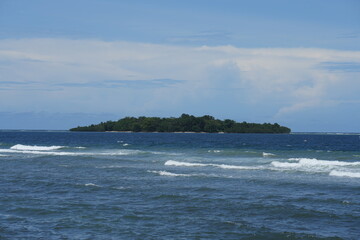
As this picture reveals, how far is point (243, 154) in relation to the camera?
1988 inches

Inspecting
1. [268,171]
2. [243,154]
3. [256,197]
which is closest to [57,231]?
[256,197]

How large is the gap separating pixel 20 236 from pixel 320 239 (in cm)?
917

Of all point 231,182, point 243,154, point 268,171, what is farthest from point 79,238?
point 243,154

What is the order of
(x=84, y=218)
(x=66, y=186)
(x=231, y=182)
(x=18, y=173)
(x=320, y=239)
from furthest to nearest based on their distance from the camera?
1. (x=18, y=173)
2. (x=231, y=182)
3. (x=66, y=186)
4. (x=84, y=218)
5. (x=320, y=239)

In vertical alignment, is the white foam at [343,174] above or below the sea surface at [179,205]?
above

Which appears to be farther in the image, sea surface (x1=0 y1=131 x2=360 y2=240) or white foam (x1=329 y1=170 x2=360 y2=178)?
white foam (x1=329 y1=170 x2=360 y2=178)

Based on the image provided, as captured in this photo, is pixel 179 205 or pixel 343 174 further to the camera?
pixel 343 174

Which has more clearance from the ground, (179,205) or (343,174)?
(343,174)

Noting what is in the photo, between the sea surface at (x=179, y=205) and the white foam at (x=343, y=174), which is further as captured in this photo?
the white foam at (x=343, y=174)

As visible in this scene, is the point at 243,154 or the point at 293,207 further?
the point at 243,154

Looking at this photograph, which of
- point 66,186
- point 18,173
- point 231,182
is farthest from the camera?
point 18,173

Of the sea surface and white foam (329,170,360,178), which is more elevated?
white foam (329,170,360,178)

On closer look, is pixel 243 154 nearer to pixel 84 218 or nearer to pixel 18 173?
pixel 18 173

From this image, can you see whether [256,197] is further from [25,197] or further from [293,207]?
[25,197]
